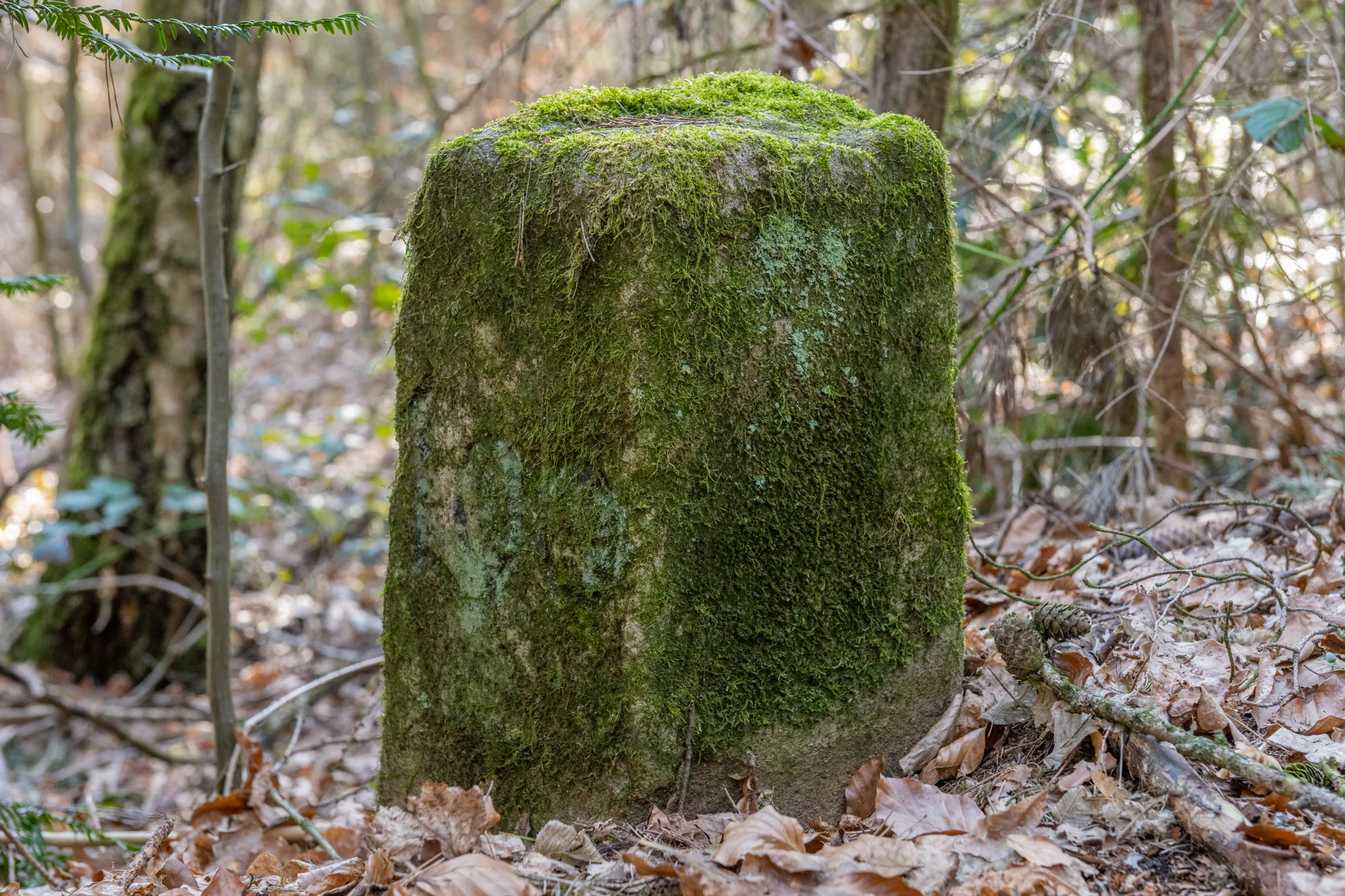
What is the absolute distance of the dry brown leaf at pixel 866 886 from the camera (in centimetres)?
158

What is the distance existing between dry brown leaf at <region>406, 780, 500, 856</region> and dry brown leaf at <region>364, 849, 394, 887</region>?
0.39 ft

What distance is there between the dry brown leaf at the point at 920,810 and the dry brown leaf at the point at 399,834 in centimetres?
101

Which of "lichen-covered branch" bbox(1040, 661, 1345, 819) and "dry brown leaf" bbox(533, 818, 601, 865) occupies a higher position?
"lichen-covered branch" bbox(1040, 661, 1345, 819)

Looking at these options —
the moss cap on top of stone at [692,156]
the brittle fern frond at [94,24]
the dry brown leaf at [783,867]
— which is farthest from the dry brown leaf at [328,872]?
the brittle fern frond at [94,24]

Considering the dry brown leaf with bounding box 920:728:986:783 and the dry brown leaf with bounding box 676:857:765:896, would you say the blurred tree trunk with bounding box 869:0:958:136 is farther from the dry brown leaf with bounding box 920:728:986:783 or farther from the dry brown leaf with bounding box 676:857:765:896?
the dry brown leaf with bounding box 676:857:765:896

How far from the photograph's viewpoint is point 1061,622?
7.20ft

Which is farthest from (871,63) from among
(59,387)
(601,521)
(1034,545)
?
(59,387)

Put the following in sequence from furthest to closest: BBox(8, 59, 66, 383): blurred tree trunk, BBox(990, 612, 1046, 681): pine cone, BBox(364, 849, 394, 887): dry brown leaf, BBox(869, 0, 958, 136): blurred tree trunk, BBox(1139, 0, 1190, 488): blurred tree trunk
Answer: BBox(8, 59, 66, 383): blurred tree trunk, BBox(1139, 0, 1190, 488): blurred tree trunk, BBox(869, 0, 958, 136): blurred tree trunk, BBox(990, 612, 1046, 681): pine cone, BBox(364, 849, 394, 887): dry brown leaf

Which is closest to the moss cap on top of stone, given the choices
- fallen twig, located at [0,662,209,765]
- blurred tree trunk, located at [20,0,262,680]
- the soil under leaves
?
the soil under leaves

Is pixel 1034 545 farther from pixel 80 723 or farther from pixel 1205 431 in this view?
pixel 80 723

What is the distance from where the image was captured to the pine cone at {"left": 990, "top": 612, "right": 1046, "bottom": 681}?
2.09m

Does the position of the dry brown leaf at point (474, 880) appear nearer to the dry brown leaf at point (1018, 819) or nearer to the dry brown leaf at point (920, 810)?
the dry brown leaf at point (920, 810)

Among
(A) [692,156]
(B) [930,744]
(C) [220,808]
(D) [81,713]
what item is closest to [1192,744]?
(B) [930,744]

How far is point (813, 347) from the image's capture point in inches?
76.7
